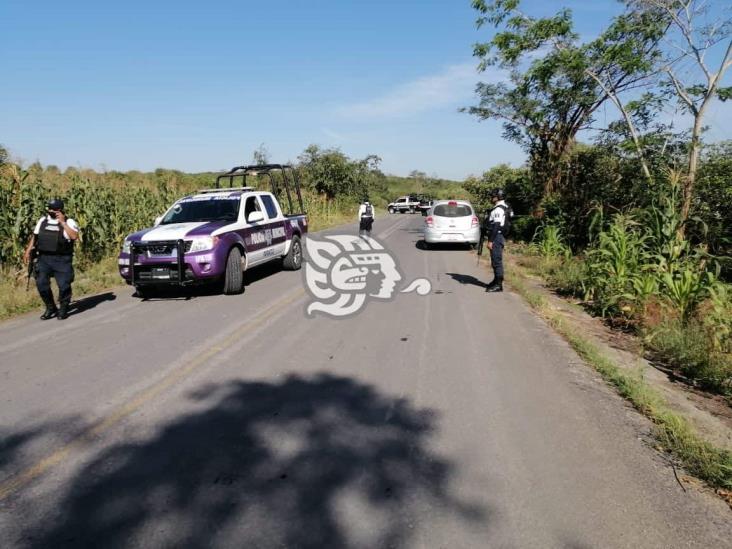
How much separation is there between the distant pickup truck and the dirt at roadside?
Answer: 19.2 ft

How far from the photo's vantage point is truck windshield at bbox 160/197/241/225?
→ 10128 millimetres

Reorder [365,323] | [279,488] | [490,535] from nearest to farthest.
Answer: [490,535]
[279,488]
[365,323]

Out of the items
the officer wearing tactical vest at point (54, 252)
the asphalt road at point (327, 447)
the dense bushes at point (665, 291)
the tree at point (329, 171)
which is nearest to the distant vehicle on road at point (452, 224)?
the dense bushes at point (665, 291)

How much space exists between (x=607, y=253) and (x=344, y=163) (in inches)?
1365

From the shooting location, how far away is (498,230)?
953 centimetres

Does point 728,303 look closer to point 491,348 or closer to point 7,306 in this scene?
point 491,348

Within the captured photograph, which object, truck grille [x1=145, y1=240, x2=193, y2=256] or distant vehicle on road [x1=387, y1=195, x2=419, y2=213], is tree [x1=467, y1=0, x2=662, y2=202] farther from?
distant vehicle on road [x1=387, y1=195, x2=419, y2=213]

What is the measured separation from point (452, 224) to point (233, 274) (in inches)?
357

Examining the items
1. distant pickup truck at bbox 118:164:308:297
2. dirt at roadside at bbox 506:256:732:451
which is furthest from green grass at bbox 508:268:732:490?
distant pickup truck at bbox 118:164:308:297

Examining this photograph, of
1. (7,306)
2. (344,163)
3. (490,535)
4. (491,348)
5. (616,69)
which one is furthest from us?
(344,163)

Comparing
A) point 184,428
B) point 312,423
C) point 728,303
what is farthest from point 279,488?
point 728,303

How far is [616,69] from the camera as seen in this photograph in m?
14.2

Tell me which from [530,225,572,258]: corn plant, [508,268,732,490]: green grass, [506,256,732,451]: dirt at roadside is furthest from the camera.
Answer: [530,225,572,258]: corn plant

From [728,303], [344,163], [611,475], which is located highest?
[344,163]
